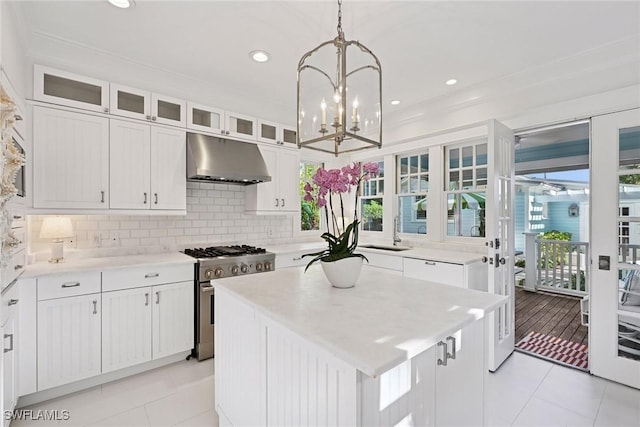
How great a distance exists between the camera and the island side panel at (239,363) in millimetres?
1456

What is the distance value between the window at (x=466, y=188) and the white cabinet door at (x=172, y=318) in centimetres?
312

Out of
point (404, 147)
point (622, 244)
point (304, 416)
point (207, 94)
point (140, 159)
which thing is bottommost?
point (304, 416)

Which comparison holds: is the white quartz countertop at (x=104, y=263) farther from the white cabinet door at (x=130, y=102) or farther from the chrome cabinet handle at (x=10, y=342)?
the white cabinet door at (x=130, y=102)

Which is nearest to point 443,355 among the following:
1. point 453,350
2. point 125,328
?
point 453,350

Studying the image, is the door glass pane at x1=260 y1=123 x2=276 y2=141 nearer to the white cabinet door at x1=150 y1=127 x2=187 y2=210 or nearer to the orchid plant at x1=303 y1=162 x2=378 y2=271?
the white cabinet door at x1=150 y1=127 x2=187 y2=210

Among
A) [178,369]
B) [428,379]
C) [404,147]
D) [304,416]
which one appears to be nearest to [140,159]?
[178,369]

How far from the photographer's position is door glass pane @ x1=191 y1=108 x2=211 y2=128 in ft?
10.4

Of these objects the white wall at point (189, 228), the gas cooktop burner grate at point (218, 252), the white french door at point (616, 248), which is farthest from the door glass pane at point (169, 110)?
the white french door at point (616, 248)

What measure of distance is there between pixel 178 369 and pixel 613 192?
3994 mm

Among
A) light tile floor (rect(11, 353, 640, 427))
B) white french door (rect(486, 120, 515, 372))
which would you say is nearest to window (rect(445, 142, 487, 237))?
white french door (rect(486, 120, 515, 372))

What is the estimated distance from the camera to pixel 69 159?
8.14 ft

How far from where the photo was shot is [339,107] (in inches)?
59.9

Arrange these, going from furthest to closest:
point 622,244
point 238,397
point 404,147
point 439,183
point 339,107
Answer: point 404,147 < point 439,183 < point 622,244 < point 238,397 < point 339,107

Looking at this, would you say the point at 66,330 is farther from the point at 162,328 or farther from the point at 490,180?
the point at 490,180
